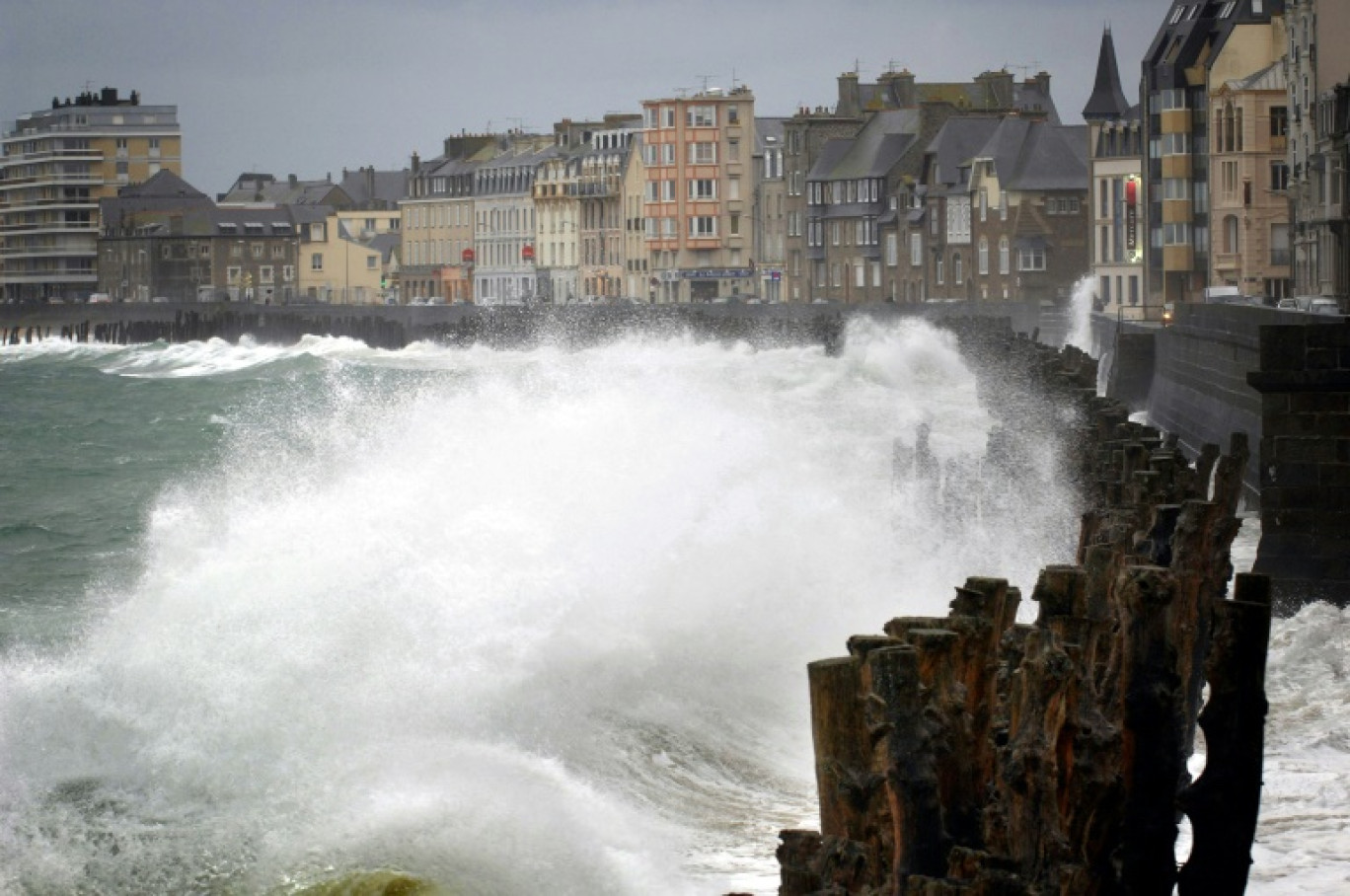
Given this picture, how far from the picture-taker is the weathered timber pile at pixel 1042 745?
768cm

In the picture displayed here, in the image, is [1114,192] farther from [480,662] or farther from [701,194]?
[480,662]

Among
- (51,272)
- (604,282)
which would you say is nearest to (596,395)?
(604,282)

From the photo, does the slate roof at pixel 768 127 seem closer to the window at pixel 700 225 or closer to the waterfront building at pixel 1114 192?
the window at pixel 700 225

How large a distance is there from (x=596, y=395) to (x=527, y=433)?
4.61m

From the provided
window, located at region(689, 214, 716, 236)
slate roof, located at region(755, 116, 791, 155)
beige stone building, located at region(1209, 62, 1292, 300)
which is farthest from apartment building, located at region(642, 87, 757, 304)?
beige stone building, located at region(1209, 62, 1292, 300)

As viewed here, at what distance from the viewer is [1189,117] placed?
260 ft

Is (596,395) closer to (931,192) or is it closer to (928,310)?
(928,310)

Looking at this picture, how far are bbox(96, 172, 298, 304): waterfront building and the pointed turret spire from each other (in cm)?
7501

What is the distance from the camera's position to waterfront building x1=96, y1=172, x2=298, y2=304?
533 ft

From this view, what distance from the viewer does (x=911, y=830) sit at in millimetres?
7855

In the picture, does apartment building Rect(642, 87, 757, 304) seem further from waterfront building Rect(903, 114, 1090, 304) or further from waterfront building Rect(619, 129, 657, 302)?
waterfront building Rect(903, 114, 1090, 304)

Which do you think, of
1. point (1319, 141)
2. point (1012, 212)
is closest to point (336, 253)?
point (1012, 212)

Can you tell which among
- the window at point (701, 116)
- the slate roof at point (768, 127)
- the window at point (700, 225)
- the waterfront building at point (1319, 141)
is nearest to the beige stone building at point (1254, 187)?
the waterfront building at point (1319, 141)

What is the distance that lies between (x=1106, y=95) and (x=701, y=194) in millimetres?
34833
